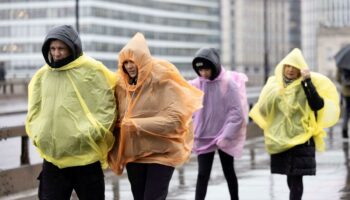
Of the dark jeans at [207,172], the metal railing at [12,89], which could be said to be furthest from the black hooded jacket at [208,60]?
the metal railing at [12,89]

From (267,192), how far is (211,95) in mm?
1883

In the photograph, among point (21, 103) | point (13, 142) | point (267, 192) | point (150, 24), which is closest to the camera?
point (267, 192)

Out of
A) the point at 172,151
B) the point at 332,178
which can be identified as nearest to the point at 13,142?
the point at 332,178

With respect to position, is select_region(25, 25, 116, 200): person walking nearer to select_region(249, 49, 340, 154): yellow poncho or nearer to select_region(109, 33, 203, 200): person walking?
select_region(109, 33, 203, 200): person walking

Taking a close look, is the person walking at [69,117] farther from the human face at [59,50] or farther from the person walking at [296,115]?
the person walking at [296,115]

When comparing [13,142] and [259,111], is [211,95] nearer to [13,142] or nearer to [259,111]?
[259,111]

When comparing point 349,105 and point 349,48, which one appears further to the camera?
point 349,48

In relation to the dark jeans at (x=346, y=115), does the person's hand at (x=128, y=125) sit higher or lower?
higher

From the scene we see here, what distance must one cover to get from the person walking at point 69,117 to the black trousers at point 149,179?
0.82ft

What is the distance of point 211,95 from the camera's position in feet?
32.8

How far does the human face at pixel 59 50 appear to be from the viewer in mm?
6949

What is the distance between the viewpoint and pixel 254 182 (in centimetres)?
1241

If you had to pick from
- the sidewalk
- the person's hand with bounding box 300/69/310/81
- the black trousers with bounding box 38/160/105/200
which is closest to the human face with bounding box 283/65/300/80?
the person's hand with bounding box 300/69/310/81

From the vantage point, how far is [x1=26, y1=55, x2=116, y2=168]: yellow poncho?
691 centimetres
